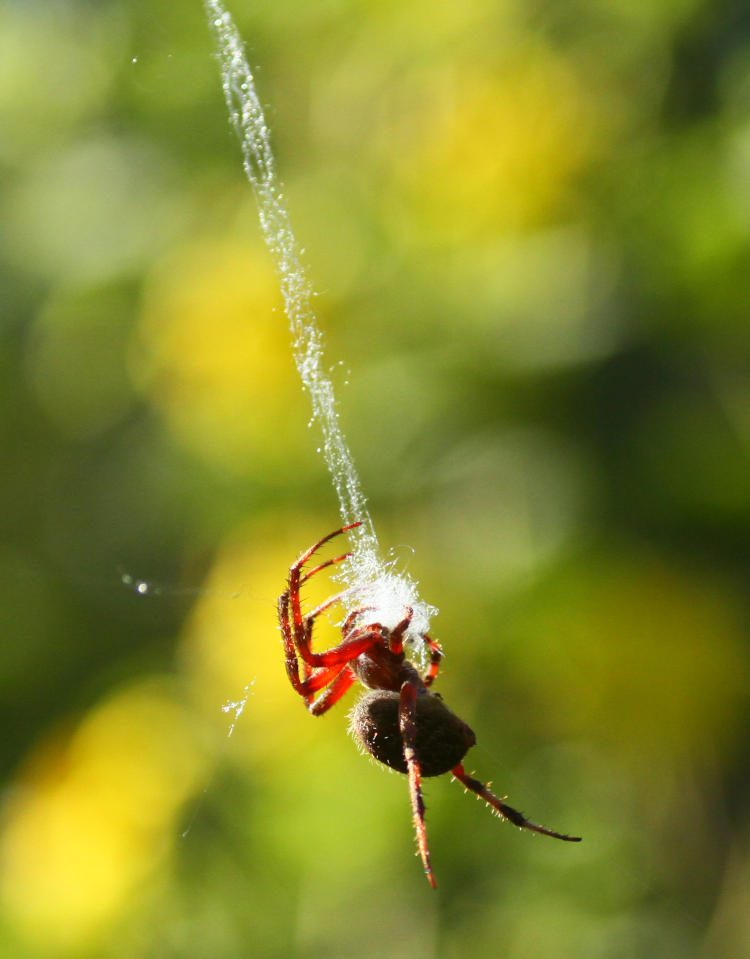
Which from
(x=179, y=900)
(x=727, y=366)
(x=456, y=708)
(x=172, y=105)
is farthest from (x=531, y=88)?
(x=179, y=900)

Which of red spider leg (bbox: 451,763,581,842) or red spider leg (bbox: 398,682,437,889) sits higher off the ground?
red spider leg (bbox: 398,682,437,889)

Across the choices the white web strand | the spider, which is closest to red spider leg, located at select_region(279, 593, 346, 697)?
the spider

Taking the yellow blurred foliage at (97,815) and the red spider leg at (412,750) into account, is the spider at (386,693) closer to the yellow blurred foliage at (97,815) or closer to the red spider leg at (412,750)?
the red spider leg at (412,750)

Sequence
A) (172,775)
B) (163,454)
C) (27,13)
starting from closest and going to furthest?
(172,775)
(163,454)
(27,13)

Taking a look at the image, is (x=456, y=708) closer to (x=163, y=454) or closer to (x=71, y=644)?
(x=163, y=454)

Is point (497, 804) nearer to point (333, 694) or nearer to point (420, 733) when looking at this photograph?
point (420, 733)

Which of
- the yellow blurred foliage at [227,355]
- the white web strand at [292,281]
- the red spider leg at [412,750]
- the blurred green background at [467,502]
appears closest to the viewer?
the red spider leg at [412,750]

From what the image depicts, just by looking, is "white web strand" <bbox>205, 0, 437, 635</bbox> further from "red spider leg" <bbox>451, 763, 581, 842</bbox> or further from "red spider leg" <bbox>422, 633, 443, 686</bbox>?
"red spider leg" <bbox>451, 763, 581, 842</bbox>

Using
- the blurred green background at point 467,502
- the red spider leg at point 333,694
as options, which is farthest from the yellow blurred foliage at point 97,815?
the red spider leg at point 333,694
